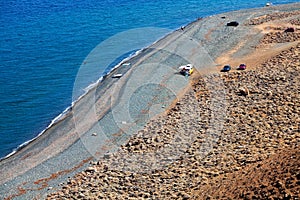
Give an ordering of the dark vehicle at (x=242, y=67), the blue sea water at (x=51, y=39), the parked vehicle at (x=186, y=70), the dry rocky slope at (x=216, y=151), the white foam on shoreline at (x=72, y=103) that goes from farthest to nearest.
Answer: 1. the parked vehicle at (x=186, y=70)
2. the dark vehicle at (x=242, y=67)
3. the blue sea water at (x=51, y=39)
4. the white foam on shoreline at (x=72, y=103)
5. the dry rocky slope at (x=216, y=151)

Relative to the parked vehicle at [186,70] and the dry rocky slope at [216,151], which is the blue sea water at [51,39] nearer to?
the parked vehicle at [186,70]

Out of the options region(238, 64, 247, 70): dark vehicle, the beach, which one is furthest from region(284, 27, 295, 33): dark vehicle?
region(238, 64, 247, 70): dark vehicle

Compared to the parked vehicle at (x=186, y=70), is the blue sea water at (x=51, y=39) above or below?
above

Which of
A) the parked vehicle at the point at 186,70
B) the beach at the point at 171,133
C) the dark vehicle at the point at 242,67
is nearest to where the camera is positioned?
the beach at the point at 171,133

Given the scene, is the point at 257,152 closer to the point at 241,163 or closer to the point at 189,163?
the point at 241,163

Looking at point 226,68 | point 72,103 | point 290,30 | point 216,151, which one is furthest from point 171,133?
point 290,30

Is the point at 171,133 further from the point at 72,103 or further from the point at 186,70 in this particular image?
the point at 72,103

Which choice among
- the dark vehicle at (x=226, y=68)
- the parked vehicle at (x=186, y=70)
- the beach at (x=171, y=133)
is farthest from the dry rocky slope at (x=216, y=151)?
the parked vehicle at (x=186, y=70)
